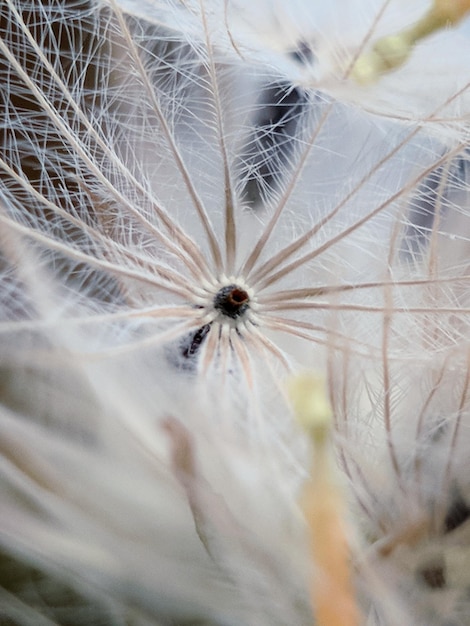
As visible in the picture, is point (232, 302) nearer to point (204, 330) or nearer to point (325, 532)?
point (204, 330)

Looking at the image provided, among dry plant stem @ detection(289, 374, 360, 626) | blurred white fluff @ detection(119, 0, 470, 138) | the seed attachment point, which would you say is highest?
blurred white fluff @ detection(119, 0, 470, 138)

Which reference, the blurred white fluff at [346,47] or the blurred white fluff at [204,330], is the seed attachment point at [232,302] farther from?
the blurred white fluff at [346,47]

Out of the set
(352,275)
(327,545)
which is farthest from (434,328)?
(327,545)

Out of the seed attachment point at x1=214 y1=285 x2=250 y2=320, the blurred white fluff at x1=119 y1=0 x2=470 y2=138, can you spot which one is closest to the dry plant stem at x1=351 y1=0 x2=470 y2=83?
the blurred white fluff at x1=119 y1=0 x2=470 y2=138

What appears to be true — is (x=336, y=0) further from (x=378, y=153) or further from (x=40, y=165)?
(x=40, y=165)

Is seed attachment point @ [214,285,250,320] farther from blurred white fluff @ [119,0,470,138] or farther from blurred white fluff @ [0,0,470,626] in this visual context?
blurred white fluff @ [119,0,470,138]

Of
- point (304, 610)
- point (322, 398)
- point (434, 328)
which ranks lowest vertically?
point (304, 610)
